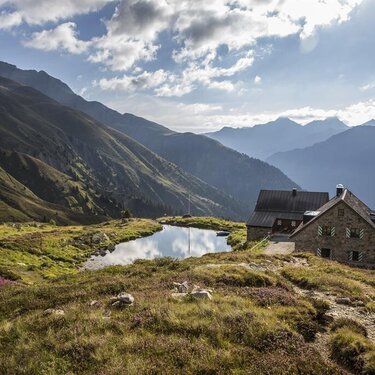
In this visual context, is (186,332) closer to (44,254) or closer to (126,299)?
(126,299)

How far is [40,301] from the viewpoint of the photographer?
69.3ft

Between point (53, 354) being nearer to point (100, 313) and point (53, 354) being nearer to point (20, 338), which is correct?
point (20, 338)

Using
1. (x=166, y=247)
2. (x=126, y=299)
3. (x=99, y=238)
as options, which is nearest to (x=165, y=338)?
(x=126, y=299)

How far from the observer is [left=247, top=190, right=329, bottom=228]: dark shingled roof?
283 ft

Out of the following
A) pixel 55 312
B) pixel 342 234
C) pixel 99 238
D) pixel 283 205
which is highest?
pixel 283 205

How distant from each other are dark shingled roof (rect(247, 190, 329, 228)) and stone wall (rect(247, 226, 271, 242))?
112 cm

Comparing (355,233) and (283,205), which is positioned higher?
(283,205)

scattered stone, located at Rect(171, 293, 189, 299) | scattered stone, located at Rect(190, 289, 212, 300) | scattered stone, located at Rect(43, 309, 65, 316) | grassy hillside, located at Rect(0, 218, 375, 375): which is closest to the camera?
grassy hillside, located at Rect(0, 218, 375, 375)

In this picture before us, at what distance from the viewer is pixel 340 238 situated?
5766cm

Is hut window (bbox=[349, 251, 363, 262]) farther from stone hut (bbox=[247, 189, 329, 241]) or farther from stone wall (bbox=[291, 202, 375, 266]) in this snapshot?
stone hut (bbox=[247, 189, 329, 241])

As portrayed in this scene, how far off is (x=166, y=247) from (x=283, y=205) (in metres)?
31.3

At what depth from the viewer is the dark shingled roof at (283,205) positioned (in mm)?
86188

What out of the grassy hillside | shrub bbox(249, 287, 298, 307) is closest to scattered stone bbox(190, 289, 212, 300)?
the grassy hillside

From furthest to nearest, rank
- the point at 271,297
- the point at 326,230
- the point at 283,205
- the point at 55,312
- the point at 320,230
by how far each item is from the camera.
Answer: the point at 283,205, the point at 320,230, the point at 326,230, the point at 271,297, the point at 55,312
